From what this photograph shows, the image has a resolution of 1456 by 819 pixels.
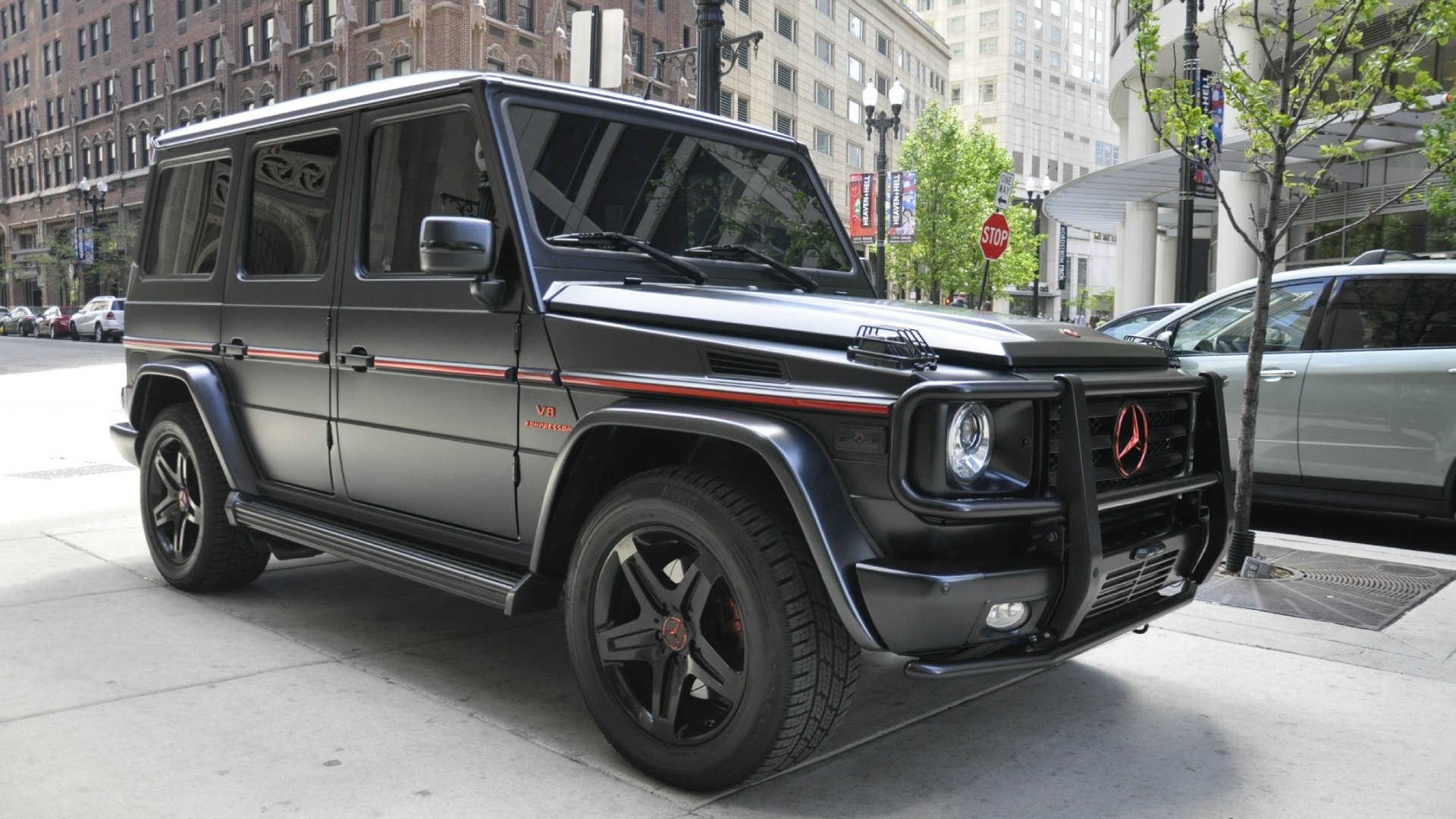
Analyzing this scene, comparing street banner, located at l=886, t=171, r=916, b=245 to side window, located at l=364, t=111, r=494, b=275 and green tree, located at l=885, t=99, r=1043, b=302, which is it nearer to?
green tree, located at l=885, t=99, r=1043, b=302

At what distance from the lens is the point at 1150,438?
3543 mm

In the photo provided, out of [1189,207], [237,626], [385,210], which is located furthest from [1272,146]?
[1189,207]

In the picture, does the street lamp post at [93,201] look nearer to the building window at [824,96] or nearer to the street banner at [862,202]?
the street banner at [862,202]

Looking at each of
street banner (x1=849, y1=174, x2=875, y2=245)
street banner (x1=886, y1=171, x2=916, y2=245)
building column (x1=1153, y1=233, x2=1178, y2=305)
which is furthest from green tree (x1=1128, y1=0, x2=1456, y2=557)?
building column (x1=1153, y1=233, x2=1178, y2=305)

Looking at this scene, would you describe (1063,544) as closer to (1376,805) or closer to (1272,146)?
(1376,805)

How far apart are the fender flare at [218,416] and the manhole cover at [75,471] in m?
4.53

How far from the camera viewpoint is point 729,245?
14.2 feet

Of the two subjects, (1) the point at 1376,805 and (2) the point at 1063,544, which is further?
(1) the point at 1376,805

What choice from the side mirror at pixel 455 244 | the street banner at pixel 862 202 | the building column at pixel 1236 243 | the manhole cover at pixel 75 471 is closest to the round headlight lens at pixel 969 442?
the side mirror at pixel 455 244

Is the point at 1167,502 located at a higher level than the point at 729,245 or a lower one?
lower

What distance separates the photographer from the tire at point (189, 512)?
5.24m

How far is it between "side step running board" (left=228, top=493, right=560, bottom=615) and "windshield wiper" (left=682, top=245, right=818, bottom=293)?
1.33m

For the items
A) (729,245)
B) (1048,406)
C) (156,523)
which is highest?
(729,245)

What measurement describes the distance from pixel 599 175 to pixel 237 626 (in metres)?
2.58
